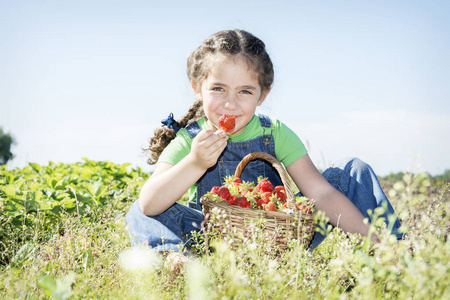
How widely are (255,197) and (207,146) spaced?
48 centimetres

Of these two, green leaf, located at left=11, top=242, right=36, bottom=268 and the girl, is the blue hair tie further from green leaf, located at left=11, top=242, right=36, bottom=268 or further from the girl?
green leaf, located at left=11, top=242, right=36, bottom=268

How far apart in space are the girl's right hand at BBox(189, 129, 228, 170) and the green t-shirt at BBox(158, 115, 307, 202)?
55 centimetres

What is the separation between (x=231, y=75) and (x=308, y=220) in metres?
1.19

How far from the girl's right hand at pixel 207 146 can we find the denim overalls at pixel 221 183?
1.71 ft

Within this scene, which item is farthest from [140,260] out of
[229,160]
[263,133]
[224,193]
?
[263,133]

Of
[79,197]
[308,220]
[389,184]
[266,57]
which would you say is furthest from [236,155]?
[389,184]

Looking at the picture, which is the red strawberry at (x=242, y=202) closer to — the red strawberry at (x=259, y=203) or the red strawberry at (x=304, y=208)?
the red strawberry at (x=259, y=203)

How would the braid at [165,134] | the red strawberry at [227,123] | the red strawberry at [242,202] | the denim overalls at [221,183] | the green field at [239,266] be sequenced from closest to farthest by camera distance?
the green field at [239,266]
the red strawberry at [242,202]
the red strawberry at [227,123]
the denim overalls at [221,183]
the braid at [165,134]

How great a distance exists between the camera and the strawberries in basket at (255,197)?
232 cm

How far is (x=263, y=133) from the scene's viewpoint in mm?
3207

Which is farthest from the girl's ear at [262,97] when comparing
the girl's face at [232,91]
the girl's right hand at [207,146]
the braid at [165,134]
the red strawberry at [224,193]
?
the red strawberry at [224,193]

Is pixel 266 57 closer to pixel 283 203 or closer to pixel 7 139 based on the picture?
pixel 283 203

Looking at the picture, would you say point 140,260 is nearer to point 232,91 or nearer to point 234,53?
point 232,91

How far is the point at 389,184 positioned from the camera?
25.7 ft
